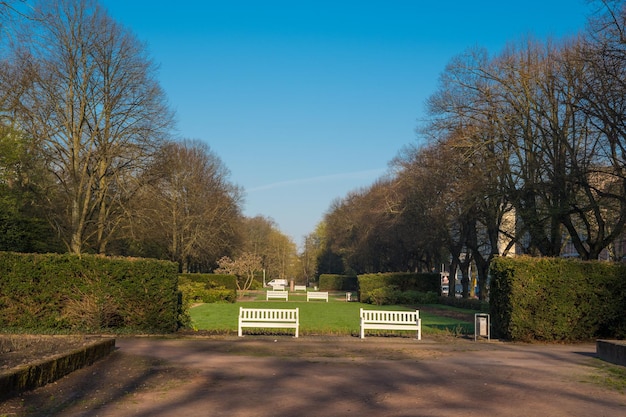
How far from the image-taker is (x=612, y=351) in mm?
14727

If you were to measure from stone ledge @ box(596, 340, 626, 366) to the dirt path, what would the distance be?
1.47 feet

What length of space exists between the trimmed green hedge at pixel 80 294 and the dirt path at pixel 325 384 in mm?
2910

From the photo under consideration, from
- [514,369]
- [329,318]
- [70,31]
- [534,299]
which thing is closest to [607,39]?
[534,299]

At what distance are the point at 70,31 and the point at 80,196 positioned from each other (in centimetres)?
858

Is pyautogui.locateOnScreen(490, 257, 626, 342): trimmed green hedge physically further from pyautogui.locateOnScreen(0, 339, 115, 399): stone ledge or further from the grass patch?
pyautogui.locateOnScreen(0, 339, 115, 399): stone ledge

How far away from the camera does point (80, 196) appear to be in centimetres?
3250

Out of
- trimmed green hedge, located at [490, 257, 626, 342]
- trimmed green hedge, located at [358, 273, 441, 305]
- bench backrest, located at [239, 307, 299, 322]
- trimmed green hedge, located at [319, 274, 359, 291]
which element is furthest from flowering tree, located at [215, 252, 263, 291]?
trimmed green hedge, located at [490, 257, 626, 342]

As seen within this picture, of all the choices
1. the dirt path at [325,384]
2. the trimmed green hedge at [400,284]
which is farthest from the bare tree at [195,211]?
the dirt path at [325,384]

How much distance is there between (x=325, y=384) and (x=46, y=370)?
187 inches

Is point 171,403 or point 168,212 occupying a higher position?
point 168,212

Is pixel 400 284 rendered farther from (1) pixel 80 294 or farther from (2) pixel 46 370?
(2) pixel 46 370

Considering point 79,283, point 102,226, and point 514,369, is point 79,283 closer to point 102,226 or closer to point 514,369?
point 514,369

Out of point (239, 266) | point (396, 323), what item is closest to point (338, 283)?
point (239, 266)

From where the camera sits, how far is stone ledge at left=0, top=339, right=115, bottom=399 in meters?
8.80
